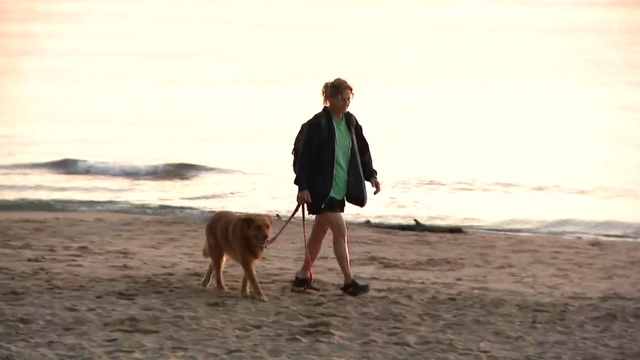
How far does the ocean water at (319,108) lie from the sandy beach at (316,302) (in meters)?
3.01

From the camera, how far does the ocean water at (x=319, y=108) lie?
16.1m

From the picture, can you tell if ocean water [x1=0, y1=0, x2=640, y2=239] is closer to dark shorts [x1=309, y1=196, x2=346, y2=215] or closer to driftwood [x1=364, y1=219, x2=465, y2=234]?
driftwood [x1=364, y1=219, x2=465, y2=234]

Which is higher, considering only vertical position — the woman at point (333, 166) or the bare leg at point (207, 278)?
the woman at point (333, 166)

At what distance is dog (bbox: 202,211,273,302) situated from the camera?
864cm

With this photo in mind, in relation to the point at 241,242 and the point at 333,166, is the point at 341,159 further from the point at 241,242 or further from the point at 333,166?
the point at 241,242

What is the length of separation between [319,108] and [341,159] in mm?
20055

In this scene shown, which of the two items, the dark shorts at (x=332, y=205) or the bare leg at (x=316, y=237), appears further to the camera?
the bare leg at (x=316, y=237)

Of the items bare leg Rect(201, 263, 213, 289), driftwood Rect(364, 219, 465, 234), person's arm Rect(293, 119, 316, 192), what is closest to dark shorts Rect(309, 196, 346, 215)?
person's arm Rect(293, 119, 316, 192)

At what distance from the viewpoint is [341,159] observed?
866 cm

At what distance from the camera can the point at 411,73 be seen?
39.0 metres

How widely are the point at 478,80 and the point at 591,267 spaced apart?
2685 centimetres

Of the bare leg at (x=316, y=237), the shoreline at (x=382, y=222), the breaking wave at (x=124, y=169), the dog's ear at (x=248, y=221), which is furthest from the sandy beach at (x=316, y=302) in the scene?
the breaking wave at (x=124, y=169)

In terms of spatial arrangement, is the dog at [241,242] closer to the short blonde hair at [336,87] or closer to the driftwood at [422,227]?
the short blonde hair at [336,87]

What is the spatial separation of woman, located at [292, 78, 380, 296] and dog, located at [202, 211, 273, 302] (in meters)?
0.40
